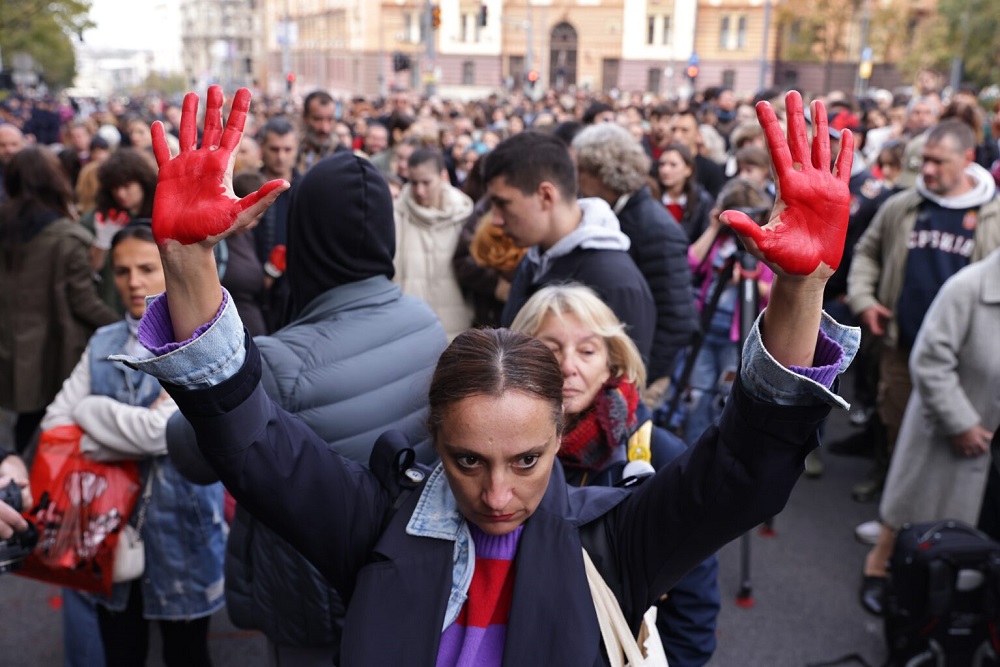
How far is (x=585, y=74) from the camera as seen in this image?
61469mm

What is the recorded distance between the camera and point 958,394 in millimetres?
3838

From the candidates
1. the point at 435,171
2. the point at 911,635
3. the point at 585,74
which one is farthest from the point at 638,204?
the point at 585,74

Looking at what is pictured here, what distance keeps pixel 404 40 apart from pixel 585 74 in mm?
13271

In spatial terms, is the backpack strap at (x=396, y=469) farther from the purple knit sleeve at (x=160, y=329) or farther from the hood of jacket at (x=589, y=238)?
the hood of jacket at (x=589, y=238)

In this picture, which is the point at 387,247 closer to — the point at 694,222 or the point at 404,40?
the point at 694,222

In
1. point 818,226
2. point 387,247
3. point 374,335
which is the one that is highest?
point 818,226

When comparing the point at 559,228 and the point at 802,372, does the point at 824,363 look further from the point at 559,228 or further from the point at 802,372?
the point at 559,228

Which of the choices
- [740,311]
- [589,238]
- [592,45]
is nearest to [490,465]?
[589,238]

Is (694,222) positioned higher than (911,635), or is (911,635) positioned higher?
(694,222)

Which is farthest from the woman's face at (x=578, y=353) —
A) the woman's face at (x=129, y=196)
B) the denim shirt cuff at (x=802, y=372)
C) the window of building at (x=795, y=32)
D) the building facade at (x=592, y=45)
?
the building facade at (x=592, y=45)

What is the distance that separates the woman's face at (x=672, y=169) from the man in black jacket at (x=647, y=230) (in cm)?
161

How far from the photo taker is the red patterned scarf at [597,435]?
2383 millimetres

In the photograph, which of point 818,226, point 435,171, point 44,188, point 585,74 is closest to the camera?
point 818,226

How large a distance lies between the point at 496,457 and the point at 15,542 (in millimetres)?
1636
